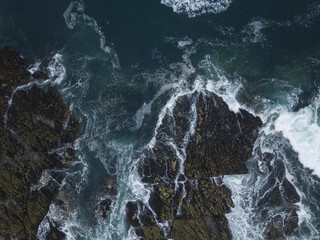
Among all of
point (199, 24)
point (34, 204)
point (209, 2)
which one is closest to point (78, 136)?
point (34, 204)

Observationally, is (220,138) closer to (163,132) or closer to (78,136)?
(163,132)

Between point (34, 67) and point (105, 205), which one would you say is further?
point (105, 205)

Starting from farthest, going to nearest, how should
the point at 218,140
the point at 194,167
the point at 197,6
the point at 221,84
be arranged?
the point at 221,84, the point at 197,6, the point at 194,167, the point at 218,140

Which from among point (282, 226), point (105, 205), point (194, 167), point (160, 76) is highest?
point (160, 76)

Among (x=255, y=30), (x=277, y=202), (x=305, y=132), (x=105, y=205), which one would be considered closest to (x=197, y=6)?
(x=255, y=30)

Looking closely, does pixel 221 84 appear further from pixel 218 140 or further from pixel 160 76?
pixel 160 76

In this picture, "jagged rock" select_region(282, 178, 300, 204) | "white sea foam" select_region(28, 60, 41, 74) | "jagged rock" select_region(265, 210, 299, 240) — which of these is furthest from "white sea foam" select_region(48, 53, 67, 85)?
"jagged rock" select_region(265, 210, 299, 240)

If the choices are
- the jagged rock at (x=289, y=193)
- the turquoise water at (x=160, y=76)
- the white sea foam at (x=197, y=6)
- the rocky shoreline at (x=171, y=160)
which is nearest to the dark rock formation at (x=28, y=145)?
the rocky shoreline at (x=171, y=160)
